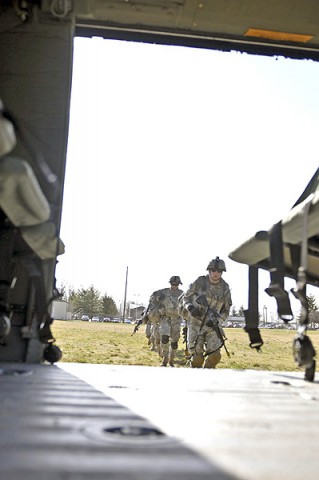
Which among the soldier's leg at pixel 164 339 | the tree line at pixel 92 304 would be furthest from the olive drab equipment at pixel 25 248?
the tree line at pixel 92 304

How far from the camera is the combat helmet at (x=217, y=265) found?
24.8 feet

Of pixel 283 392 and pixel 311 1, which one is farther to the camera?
pixel 311 1

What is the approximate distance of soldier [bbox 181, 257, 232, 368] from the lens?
695cm

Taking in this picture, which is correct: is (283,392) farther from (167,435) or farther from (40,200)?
(40,200)

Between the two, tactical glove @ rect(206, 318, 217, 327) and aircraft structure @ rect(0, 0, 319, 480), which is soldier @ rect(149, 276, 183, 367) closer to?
tactical glove @ rect(206, 318, 217, 327)

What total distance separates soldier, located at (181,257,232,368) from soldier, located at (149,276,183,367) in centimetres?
266

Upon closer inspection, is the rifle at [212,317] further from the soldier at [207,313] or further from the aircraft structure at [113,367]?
the aircraft structure at [113,367]

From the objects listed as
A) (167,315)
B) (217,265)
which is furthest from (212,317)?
(167,315)

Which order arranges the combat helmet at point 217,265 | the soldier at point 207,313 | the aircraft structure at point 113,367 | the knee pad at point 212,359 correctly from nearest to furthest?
the aircraft structure at point 113,367 < the knee pad at point 212,359 < the soldier at point 207,313 < the combat helmet at point 217,265

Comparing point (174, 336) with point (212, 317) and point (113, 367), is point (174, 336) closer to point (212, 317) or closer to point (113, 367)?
point (212, 317)

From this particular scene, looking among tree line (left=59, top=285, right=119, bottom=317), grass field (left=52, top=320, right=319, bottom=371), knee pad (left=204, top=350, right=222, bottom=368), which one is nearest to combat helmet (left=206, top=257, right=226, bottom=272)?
knee pad (left=204, top=350, right=222, bottom=368)

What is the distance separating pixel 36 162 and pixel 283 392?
2004 mm

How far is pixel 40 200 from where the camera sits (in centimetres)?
185

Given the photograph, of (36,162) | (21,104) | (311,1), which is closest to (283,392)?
(36,162)
